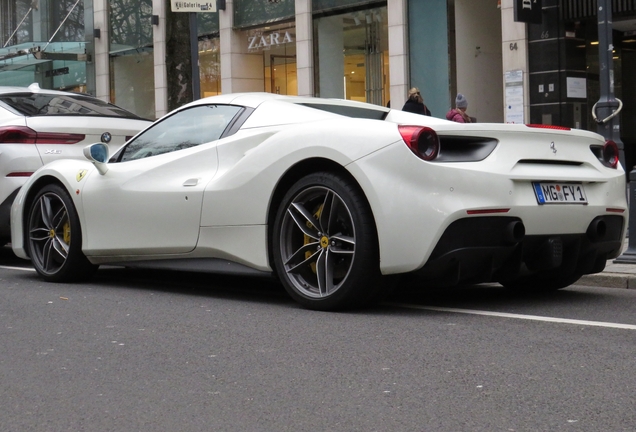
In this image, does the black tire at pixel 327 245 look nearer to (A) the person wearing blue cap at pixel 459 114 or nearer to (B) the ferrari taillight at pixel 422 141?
(B) the ferrari taillight at pixel 422 141

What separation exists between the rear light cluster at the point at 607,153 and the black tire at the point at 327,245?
167 cm

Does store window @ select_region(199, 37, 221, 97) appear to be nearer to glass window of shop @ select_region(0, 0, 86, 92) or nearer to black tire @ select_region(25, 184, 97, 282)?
glass window of shop @ select_region(0, 0, 86, 92)

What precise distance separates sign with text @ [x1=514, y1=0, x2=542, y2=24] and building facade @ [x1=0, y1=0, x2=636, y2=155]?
13 cm

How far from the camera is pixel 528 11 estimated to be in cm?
1698

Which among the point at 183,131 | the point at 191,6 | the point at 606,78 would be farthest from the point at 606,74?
the point at 183,131

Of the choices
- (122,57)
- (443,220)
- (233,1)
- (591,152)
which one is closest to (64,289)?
(443,220)

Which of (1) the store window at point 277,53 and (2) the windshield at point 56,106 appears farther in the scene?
(1) the store window at point 277,53

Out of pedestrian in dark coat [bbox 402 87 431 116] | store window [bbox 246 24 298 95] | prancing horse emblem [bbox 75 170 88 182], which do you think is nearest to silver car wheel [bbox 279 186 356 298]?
prancing horse emblem [bbox 75 170 88 182]

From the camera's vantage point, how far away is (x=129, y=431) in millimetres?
3492

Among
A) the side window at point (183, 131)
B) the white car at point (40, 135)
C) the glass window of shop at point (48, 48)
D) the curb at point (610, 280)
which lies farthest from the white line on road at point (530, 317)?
the glass window of shop at point (48, 48)

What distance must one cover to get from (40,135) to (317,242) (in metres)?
3.94

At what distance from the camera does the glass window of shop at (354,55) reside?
2000cm

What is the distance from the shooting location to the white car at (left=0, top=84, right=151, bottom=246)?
8836mm

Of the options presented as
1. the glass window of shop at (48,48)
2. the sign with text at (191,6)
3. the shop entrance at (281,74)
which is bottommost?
the sign with text at (191,6)
